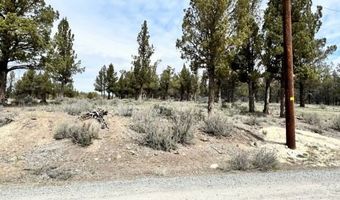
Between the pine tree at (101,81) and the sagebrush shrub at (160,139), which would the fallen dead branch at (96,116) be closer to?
the sagebrush shrub at (160,139)

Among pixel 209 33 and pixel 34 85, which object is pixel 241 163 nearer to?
pixel 209 33

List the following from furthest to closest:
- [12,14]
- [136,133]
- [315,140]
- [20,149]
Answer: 1. [12,14]
2. [315,140]
3. [136,133]
4. [20,149]

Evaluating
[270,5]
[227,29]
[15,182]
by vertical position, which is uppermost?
[270,5]

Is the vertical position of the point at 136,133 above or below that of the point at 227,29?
below

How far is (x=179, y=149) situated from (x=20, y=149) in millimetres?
4932

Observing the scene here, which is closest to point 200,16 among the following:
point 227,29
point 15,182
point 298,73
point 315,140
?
point 227,29

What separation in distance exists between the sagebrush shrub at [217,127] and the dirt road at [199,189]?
520 centimetres

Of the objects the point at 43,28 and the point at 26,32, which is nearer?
the point at 26,32

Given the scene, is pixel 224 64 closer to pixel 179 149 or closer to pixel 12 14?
pixel 179 149

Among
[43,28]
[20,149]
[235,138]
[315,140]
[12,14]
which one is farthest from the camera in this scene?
[43,28]

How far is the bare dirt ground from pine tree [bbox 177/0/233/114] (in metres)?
5.35

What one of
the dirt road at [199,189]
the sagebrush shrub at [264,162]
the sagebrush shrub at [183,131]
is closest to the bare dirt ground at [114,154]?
the sagebrush shrub at [183,131]

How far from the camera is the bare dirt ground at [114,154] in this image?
11070mm

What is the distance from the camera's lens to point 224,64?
2167cm
